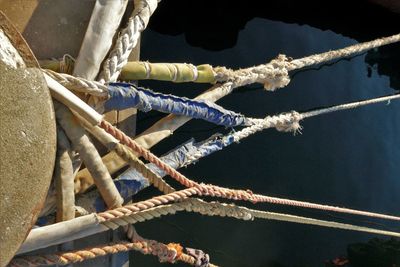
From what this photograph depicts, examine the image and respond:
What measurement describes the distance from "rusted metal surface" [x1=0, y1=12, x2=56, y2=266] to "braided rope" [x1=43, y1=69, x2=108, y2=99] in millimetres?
421

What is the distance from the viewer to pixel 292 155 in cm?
648

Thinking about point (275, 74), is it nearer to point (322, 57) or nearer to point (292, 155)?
point (322, 57)

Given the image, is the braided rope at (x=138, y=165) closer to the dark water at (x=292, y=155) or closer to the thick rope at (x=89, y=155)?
the thick rope at (x=89, y=155)

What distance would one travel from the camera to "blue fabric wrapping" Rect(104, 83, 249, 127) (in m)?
2.96

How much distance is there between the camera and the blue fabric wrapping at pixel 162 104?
2.96 m

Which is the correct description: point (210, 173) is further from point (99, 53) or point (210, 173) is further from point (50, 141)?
point (50, 141)

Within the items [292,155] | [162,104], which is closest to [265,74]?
[162,104]

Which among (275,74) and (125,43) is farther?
(275,74)

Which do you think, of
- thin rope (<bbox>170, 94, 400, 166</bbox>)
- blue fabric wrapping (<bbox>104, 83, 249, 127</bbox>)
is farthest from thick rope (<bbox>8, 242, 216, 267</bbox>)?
blue fabric wrapping (<bbox>104, 83, 249, 127</bbox>)

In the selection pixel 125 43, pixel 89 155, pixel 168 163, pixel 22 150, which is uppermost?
pixel 125 43

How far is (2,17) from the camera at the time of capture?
7.73 ft

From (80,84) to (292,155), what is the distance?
4.18m

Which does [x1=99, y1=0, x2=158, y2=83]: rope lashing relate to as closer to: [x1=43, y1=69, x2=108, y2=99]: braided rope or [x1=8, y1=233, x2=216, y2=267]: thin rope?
[x1=43, y1=69, x2=108, y2=99]: braided rope

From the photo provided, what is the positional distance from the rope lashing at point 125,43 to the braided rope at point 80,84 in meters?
0.12
